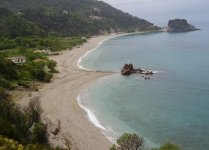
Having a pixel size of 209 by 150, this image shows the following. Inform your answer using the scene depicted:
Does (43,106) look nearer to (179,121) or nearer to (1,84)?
(1,84)

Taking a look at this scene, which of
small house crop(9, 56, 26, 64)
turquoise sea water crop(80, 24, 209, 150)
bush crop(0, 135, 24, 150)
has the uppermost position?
bush crop(0, 135, 24, 150)

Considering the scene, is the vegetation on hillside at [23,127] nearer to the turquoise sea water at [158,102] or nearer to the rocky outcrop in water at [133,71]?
the turquoise sea water at [158,102]

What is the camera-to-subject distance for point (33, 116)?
59.7 meters

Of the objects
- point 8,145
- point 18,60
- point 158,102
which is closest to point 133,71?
point 158,102

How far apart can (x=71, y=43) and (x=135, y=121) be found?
5001 inches

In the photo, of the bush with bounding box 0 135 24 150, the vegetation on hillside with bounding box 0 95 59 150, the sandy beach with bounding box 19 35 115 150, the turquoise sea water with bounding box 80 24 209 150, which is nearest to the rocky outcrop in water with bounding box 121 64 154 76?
the turquoise sea water with bounding box 80 24 209 150

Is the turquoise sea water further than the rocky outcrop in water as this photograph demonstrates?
No

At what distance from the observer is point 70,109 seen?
76812 millimetres

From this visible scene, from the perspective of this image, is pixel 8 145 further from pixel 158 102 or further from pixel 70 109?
pixel 158 102

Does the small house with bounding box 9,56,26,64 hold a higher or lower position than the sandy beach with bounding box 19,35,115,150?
higher

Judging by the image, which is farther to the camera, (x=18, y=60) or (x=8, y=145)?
(x=18, y=60)

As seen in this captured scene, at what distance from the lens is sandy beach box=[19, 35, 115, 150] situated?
192ft

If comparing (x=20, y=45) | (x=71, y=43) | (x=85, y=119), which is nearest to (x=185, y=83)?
(x=85, y=119)

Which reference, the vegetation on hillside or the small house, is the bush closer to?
the vegetation on hillside
